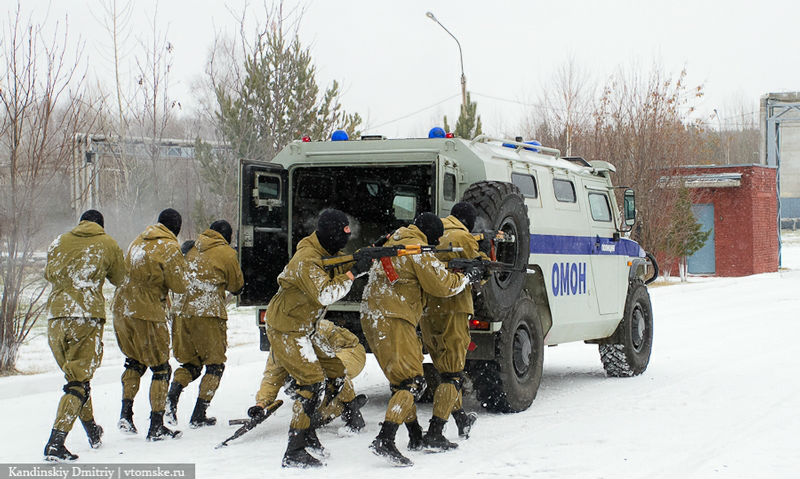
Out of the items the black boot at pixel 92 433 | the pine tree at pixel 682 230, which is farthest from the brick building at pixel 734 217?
the black boot at pixel 92 433

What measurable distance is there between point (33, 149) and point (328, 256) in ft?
18.0

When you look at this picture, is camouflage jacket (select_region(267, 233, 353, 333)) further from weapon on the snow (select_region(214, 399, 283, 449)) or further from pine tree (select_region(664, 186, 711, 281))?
pine tree (select_region(664, 186, 711, 281))

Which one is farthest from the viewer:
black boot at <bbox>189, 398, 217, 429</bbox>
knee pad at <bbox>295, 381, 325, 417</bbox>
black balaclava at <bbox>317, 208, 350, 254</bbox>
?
black boot at <bbox>189, 398, 217, 429</bbox>

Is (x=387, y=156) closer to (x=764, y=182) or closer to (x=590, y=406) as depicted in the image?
(x=590, y=406)

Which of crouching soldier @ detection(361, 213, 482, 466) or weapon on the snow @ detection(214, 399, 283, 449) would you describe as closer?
crouching soldier @ detection(361, 213, 482, 466)

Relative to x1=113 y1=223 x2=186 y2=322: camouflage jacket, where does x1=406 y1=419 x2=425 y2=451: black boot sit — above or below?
below

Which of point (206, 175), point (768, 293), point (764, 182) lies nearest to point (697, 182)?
point (764, 182)

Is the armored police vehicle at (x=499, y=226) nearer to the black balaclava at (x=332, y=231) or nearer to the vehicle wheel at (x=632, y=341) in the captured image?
the vehicle wheel at (x=632, y=341)

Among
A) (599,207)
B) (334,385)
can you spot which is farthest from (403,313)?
(599,207)

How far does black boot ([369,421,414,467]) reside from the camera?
635 cm

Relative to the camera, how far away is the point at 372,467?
6395mm

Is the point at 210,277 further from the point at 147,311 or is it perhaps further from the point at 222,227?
the point at 147,311

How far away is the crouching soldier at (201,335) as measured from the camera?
7699 mm

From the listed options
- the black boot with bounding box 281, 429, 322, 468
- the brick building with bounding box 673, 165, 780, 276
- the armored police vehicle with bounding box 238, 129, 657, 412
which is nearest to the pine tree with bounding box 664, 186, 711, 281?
the brick building with bounding box 673, 165, 780, 276
